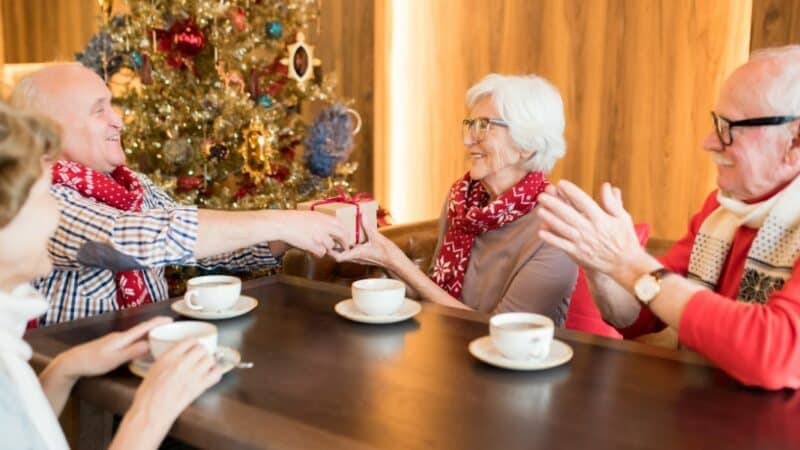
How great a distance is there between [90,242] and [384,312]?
2.12ft

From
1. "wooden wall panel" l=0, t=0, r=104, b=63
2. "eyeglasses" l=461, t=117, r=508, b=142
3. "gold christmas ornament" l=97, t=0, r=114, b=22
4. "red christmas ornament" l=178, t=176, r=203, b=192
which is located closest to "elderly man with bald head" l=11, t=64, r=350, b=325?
"eyeglasses" l=461, t=117, r=508, b=142

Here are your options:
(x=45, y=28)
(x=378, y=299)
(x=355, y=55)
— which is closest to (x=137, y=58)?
(x=355, y=55)

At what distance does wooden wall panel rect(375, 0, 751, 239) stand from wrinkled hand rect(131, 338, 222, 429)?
9.22 ft

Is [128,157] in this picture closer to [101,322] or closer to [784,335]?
[101,322]

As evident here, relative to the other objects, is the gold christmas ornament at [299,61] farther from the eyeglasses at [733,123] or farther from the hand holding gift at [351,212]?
the eyeglasses at [733,123]

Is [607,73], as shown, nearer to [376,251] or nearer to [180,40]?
[180,40]

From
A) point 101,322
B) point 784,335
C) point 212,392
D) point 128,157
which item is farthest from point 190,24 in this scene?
point 784,335

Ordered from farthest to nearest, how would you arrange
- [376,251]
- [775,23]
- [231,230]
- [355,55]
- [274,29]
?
[355,55], [274,29], [775,23], [376,251], [231,230]

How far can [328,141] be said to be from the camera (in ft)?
12.1

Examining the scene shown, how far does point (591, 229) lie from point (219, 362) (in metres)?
0.66

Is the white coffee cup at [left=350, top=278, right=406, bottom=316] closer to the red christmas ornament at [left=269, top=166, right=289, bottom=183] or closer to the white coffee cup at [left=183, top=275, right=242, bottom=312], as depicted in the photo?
the white coffee cup at [left=183, top=275, right=242, bottom=312]

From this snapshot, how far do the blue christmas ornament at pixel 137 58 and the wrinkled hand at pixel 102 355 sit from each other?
250 centimetres

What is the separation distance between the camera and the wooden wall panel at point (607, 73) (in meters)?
3.33

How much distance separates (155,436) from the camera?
3.30 ft
